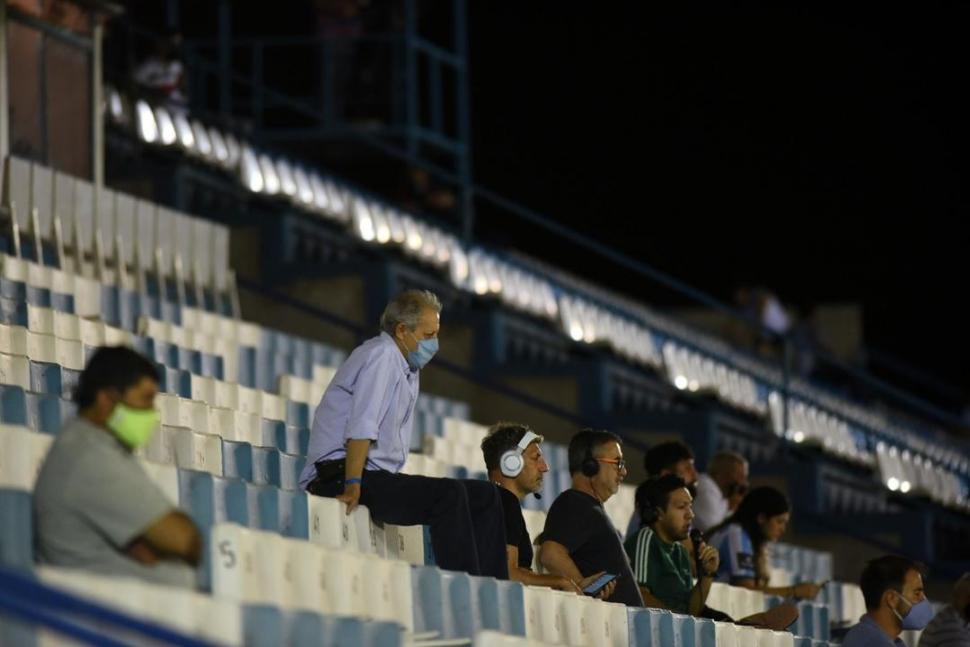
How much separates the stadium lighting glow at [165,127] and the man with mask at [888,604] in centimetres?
568

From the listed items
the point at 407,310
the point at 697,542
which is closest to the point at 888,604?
the point at 697,542

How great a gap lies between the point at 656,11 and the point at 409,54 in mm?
4975

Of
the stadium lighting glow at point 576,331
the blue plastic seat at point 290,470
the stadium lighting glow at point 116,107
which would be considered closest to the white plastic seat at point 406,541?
the blue plastic seat at point 290,470

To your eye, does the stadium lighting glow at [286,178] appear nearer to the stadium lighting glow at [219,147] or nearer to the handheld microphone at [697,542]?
the stadium lighting glow at [219,147]

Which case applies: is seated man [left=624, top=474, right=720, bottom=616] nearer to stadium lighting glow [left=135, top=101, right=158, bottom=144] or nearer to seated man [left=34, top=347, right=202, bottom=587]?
seated man [left=34, top=347, right=202, bottom=587]

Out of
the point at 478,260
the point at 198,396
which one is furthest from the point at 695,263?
the point at 198,396

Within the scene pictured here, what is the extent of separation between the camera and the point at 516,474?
5488 mm

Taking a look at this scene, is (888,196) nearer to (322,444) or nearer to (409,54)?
Result: (409,54)

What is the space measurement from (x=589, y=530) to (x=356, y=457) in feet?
2.42

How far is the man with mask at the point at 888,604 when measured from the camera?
19.4ft

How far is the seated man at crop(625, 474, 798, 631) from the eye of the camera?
5840 mm

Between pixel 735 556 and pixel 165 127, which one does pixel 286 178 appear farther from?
pixel 735 556

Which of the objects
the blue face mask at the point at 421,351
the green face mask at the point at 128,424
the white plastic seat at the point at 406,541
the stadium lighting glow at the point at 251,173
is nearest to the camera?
the green face mask at the point at 128,424

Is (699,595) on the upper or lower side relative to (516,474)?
lower
